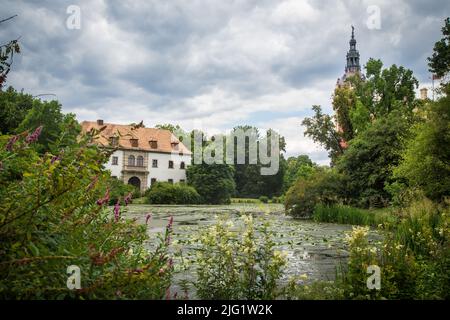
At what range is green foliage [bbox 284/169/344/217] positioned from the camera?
1950cm

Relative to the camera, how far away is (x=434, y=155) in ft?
46.4

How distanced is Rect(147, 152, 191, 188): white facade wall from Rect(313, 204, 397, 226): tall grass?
35.9 meters

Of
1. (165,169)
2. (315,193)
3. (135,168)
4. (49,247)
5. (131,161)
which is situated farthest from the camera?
(165,169)

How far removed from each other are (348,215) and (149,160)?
125ft

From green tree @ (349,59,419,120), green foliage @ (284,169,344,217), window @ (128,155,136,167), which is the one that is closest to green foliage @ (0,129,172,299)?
green foliage @ (284,169,344,217)

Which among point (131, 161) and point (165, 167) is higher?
point (131, 161)

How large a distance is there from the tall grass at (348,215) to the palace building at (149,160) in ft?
113

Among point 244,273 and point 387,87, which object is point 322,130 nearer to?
point 387,87

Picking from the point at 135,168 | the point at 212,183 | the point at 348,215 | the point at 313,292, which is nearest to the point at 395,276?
the point at 313,292

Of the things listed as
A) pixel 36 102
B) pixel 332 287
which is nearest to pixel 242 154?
pixel 36 102

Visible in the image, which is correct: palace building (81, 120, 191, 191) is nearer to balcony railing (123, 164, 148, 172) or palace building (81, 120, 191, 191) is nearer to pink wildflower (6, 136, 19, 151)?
balcony railing (123, 164, 148, 172)

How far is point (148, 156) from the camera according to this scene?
168 ft

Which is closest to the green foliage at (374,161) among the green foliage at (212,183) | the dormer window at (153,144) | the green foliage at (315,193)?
the green foliage at (315,193)
